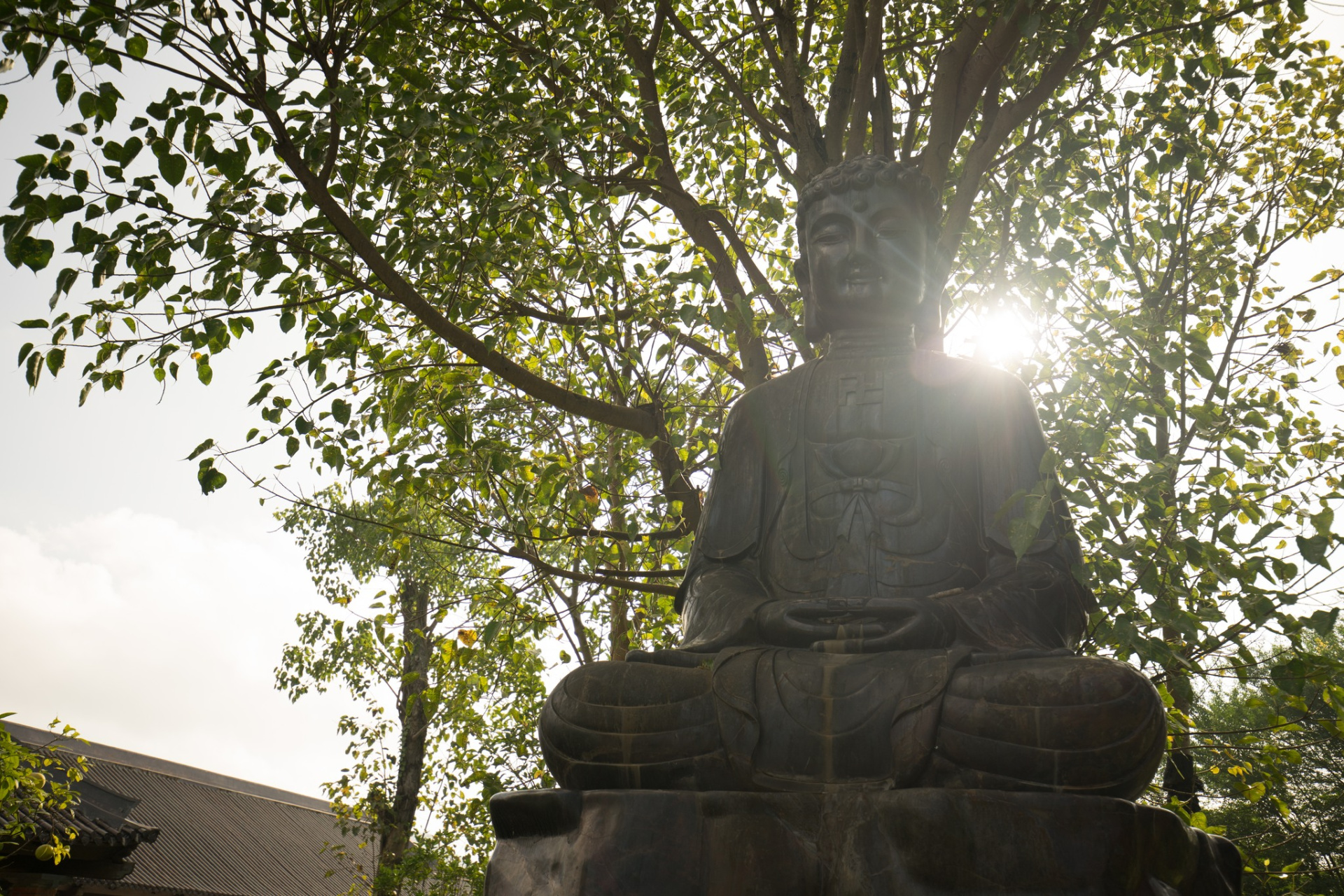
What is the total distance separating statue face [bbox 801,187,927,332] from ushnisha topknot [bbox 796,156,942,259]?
2 centimetres

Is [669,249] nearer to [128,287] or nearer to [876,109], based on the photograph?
[876,109]

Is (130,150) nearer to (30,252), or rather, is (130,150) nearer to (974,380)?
(30,252)

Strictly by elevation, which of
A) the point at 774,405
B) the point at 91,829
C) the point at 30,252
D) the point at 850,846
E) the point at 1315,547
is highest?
the point at 30,252

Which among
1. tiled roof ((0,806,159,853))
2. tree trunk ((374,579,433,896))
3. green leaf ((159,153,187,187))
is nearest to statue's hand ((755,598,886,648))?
green leaf ((159,153,187,187))

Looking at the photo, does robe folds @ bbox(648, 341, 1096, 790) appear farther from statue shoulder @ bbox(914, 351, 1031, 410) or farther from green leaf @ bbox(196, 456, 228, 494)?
green leaf @ bbox(196, 456, 228, 494)

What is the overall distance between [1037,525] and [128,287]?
13.7 feet

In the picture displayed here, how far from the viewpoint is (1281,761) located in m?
6.46

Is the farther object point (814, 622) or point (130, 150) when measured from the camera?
point (130, 150)

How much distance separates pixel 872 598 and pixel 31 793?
25.8 feet

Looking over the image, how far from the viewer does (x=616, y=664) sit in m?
2.94

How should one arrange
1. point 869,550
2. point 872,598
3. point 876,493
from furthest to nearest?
point 876,493
point 869,550
point 872,598

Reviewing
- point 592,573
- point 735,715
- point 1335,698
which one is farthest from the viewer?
point 592,573

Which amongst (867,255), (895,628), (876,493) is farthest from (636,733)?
(867,255)

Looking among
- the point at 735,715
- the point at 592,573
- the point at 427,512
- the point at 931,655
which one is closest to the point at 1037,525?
the point at 931,655
